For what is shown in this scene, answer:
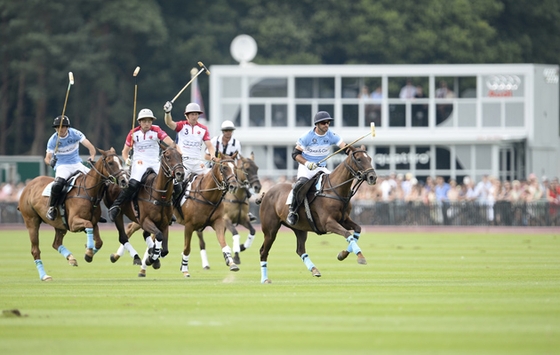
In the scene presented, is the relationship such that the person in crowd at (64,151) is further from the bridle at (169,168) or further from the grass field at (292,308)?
the grass field at (292,308)

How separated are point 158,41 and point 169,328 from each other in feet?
153

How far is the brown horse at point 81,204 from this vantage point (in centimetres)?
1658

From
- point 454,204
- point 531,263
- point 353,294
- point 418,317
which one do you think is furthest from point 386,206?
point 418,317

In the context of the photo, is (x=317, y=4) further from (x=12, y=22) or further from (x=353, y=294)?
(x=353, y=294)

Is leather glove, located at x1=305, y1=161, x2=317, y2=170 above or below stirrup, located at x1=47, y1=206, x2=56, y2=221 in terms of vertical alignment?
above

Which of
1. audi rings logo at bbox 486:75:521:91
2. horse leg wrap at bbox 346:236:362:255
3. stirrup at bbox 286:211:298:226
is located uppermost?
audi rings logo at bbox 486:75:521:91

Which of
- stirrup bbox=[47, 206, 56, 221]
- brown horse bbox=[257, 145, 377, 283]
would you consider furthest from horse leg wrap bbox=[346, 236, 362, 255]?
stirrup bbox=[47, 206, 56, 221]

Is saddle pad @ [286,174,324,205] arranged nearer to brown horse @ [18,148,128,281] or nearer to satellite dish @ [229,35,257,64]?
brown horse @ [18,148,128,281]

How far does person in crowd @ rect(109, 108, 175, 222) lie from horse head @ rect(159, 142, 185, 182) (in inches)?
19.7

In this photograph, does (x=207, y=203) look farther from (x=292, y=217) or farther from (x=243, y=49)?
(x=243, y=49)

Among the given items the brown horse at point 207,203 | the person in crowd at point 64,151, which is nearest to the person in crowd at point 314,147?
the brown horse at point 207,203

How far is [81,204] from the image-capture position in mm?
16797

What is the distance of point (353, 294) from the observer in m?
13.5

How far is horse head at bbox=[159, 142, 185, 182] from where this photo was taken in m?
16.2
